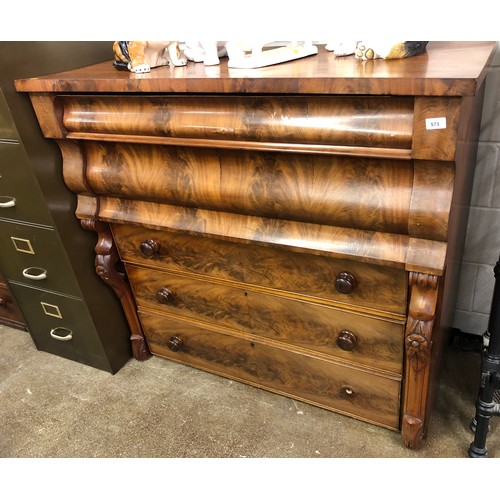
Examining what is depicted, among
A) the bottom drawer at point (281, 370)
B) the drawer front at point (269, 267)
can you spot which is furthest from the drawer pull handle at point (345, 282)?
the bottom drawer at point (281, 370)

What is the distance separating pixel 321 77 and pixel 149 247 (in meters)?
0.76

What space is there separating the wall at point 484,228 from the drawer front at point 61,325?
52.7 inches

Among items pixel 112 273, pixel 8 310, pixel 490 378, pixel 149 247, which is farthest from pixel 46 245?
pixel 490 378

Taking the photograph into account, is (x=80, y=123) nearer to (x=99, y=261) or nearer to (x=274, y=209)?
(x=99, y=261)

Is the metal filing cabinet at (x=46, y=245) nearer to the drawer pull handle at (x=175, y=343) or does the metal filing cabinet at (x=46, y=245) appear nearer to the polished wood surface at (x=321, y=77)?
the polished wood surface at (x=321, y=77)

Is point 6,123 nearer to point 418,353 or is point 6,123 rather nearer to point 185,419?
point 185,419

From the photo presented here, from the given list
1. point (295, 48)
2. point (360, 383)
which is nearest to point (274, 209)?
point (295, 48)

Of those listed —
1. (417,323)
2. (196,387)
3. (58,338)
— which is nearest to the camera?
(417,323)

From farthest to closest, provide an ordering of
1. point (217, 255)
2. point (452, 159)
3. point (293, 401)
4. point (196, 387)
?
point (196, 387) → point (293, 401) → point (217, 255) → point (452, 159)

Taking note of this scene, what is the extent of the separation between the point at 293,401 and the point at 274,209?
714 millimetres

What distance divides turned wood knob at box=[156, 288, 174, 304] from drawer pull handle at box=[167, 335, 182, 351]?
16cm

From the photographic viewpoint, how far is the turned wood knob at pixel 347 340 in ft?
4.11

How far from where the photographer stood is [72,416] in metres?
1.58

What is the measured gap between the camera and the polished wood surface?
0.86 metres
